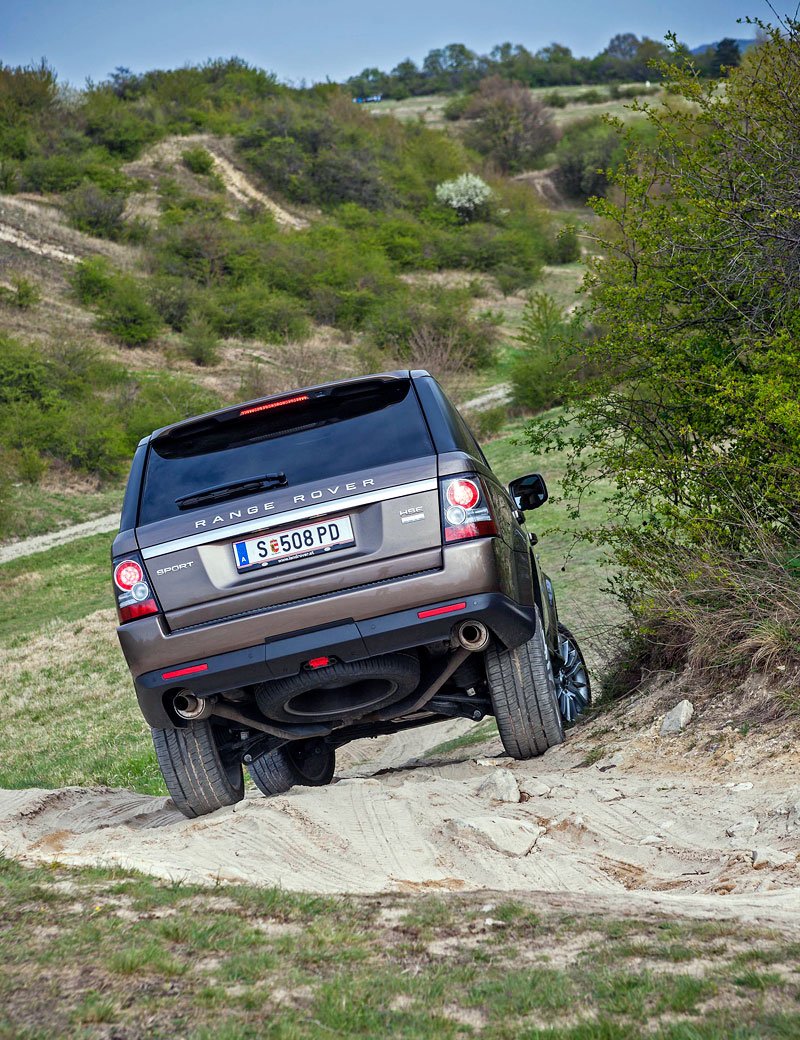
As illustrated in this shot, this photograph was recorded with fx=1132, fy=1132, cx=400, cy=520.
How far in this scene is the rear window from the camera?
5.31 m

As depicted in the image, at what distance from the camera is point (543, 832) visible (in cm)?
508

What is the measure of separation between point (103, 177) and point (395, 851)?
72321 millimetres

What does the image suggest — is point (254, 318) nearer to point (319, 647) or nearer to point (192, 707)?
point (192, 707)

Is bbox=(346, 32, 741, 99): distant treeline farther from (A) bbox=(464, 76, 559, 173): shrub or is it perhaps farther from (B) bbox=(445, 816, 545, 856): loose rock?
(B) bbox=(445, 816, 545, 856): loose rock

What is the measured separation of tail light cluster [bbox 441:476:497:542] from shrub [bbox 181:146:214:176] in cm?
8062

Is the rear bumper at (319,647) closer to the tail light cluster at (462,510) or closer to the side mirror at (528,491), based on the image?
the tail light cluster at (462,510)

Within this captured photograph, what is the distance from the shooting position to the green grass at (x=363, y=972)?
2.78 m

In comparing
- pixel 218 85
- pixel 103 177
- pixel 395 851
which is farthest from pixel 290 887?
pixel 218 85

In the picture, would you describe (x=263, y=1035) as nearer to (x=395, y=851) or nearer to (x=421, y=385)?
(x=395, y=851)

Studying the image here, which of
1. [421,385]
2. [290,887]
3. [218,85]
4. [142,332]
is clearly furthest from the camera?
[218,85]

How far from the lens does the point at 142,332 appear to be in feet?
166

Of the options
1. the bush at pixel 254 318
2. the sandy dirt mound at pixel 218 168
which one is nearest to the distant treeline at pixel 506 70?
the sandy dirt mound at pixel 218 168

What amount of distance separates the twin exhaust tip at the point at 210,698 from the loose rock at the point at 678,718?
1.66 meters

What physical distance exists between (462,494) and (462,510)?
0.07 metres
